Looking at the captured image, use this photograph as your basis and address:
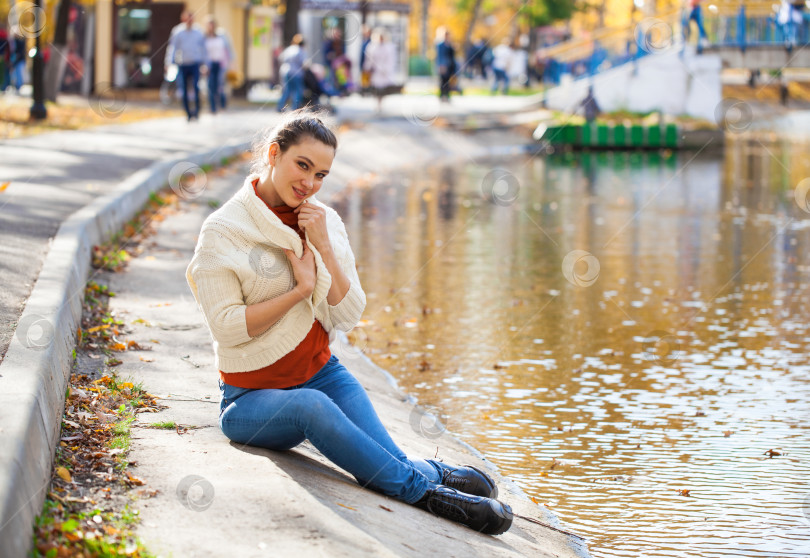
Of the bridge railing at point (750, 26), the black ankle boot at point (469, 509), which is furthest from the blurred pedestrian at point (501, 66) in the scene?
the black ankle boot at point (469, 509)

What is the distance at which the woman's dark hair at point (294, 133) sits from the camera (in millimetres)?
4559

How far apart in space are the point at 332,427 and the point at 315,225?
0.80 metres

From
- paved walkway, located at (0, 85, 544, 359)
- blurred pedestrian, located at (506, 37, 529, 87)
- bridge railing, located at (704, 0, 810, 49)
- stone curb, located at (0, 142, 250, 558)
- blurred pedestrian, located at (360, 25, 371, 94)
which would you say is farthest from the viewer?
blurred pedestrian, located at (506, 37, 529, 87)

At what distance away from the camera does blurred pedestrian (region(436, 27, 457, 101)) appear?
3259 centimetres

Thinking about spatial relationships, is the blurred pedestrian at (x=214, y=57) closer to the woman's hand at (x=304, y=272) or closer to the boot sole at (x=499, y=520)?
the woman's hand at (x=304, y=272)

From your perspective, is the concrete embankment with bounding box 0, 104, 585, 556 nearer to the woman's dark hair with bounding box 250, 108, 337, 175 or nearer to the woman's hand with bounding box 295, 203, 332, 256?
the woman's hand with bounding box 295, 203, 332, 256

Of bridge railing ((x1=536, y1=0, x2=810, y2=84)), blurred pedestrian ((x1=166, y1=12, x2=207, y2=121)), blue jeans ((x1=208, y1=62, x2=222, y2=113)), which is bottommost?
blue jeans ((x1=208, y1=62, x2=222, y2=113))

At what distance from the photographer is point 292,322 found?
4.62 metres

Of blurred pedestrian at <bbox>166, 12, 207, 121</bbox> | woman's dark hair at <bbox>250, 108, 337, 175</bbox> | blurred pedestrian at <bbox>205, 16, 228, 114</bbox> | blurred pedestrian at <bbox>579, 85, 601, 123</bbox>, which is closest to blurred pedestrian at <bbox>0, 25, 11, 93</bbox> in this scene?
blurred pedestrian at <bbox>205, 16, 228, 114</bbox>

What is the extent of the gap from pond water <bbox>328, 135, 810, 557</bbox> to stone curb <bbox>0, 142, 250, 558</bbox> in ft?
7.29

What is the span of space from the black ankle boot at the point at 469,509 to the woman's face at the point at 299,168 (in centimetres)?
131

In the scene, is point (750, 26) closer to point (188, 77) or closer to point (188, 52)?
point (188, 77)

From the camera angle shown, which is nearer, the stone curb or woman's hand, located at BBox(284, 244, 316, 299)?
the stone curb

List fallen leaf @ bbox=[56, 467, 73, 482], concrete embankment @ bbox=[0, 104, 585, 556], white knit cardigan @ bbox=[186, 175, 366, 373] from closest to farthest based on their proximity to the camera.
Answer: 1. concrete embankment @ bbox=[0, 104, 585, 556]
2. fallen leaf @ bbox=[56, 467, 73, 482]
3. white knit cardigan @ bbox=[186, 175, 366, 373]
